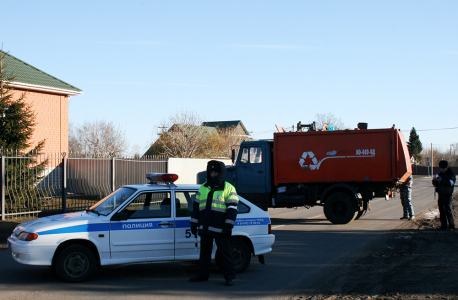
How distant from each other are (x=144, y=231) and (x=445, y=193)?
8699 mm

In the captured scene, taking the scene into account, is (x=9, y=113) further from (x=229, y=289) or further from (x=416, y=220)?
(x=416, y=220)

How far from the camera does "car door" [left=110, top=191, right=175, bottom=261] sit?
6.82 metres

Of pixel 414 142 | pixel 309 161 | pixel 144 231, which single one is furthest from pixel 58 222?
pixel 414 142

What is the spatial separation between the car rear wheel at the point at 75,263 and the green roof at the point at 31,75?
18.1 m

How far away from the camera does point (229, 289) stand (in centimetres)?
642

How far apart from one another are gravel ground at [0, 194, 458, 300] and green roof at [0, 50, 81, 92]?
1414 centimetres

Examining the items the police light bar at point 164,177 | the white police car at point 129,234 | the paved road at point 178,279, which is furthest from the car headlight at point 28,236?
the police light bar at point 164,177

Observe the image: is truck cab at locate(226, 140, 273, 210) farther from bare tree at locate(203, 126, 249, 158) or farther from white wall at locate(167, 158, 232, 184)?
bare tree at locate(203, 126, 249, 158)

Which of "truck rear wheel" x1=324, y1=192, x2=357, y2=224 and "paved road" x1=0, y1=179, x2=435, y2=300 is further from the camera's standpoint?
"truck rear wheel" x1=324, y1=192, x2=357, y2=224

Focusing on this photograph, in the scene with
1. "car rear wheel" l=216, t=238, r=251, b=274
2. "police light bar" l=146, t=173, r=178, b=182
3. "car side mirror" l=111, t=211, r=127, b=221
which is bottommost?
"car rear wheel" l=216, t=238, r=251, b=274

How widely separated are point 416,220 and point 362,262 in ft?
23.5

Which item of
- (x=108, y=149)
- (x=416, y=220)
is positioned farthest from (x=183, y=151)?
(x=416, y=220)

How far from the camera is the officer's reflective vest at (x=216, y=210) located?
21.5 feet

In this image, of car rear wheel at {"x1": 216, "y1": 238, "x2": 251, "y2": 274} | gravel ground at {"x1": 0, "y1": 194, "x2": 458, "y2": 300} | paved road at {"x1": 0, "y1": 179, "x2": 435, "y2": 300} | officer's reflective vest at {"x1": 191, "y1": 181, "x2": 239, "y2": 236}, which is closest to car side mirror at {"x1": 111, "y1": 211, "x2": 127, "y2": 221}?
paved road at {"x1": 0, "y1": 179, "x2": 435, "y2": 300}
